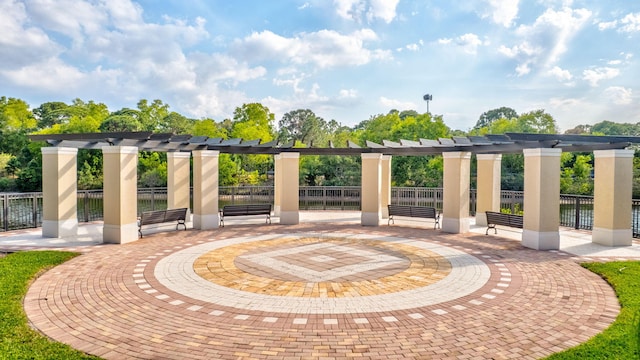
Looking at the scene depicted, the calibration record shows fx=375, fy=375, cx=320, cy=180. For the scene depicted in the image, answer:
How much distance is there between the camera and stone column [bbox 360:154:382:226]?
49.2 ft

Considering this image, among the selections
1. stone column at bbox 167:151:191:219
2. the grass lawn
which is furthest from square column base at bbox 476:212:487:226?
stone column at bbox 167:151:191:219

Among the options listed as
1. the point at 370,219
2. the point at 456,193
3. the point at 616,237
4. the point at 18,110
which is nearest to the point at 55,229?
the point at 370,219

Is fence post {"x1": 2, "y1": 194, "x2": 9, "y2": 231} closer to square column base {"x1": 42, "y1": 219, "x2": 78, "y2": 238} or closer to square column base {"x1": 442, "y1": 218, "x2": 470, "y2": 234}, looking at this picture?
square column base {"x1": 42, "y1": 219, "x2": 78, "y2": 238}

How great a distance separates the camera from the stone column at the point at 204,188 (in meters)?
13.8

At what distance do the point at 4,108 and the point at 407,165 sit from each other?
57360 millimetres

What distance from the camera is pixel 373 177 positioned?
49.5 feet

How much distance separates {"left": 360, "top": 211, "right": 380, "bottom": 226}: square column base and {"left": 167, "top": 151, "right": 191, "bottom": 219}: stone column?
7218 mm

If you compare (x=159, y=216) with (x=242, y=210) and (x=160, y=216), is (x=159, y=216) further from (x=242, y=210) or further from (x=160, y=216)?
(x=242, y=210)

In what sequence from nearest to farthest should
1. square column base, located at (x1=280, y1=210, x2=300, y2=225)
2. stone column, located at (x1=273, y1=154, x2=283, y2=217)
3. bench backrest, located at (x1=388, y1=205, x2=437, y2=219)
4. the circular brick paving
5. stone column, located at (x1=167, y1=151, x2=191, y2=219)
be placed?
the circular brick paving < bench backrest, located at (x1=388, y1=205, x2=437, y2=219) < stone column, located at (x1=167, y1=151, x2=191, y2=219) < square column base, located at (x1=280, y1=210, x2=300, y2=225) < stone column, located at (x1=273, y1=154, x2=283, y2=217)

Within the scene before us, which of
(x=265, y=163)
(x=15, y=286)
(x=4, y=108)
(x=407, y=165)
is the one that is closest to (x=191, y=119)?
(x=265, y=163)

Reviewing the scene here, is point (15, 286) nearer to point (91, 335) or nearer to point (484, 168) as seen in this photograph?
point (91, 335)

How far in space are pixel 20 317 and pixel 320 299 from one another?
4453 millimetres

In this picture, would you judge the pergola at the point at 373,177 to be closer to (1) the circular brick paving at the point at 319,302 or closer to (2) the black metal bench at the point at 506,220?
(2) the black metal bench at the point at 506,220

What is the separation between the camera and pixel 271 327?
17.3 feet
